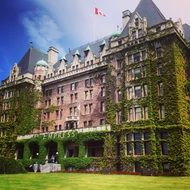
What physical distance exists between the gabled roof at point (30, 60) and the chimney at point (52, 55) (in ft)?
9.64

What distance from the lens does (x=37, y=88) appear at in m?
60.2

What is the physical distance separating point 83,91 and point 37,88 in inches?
519

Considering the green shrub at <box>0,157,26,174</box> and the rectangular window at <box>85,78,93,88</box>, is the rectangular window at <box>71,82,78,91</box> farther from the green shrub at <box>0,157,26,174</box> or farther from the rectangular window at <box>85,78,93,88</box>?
the green shrub at <box>0,157,26,174</box>

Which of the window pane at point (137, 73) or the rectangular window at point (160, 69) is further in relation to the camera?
the window pane at point (137, 73)

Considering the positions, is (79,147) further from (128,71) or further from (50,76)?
(50,76)

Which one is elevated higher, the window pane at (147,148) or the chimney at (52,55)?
the chimney at (52,55)

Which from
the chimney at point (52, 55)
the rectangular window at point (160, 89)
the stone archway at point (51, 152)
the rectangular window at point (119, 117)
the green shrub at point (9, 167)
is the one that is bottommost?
the green shrub at point (9, 167)

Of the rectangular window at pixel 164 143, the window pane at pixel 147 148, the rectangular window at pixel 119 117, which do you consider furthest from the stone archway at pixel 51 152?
the rectangular window at pixel 164 143

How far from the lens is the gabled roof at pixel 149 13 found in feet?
150

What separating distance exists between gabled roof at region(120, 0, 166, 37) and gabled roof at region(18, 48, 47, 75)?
25535 mm

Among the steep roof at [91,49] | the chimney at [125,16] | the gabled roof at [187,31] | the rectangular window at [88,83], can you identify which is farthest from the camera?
the steep roof at [91,49]

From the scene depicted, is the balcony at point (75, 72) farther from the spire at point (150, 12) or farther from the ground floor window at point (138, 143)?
the ground floor window at point (138, 143)

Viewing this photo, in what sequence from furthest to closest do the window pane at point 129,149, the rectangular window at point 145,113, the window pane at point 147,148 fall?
1. the rectangular window at point 145,113
2. the window pane at point 129,149
3. the window pane at point 147,148

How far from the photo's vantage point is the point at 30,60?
65.9 metres
